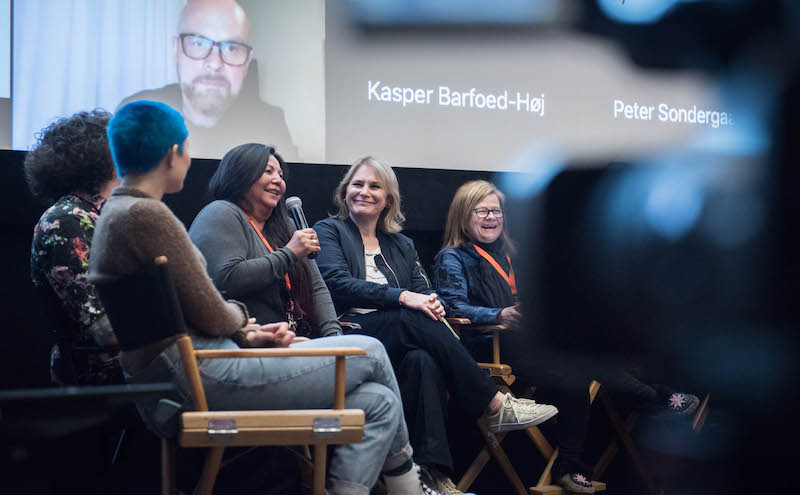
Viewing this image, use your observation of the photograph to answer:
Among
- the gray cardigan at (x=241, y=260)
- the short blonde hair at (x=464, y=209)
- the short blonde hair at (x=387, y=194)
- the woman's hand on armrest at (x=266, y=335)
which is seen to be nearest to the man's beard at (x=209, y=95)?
the short blonde hair at (x=387, y=194)

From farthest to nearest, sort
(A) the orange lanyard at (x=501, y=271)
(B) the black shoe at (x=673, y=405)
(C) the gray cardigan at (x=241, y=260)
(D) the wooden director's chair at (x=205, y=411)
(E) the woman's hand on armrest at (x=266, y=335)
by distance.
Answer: (A) the orange lanyard at (x=501, y=271) → (B) the black shoe at (x=673, y=405) → (C) the gray cardigan at (x=241, y=260) → (E) the woman's hand on armrest at (x=266, y=335) → (D) the wooden director's chair at (x=205, y=411)

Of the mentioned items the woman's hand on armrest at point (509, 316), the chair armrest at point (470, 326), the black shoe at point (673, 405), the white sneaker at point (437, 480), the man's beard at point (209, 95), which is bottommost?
the white sneaker at point (437, 480)

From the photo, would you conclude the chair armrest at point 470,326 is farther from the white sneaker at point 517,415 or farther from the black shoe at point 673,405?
the black shoe at point 673,405

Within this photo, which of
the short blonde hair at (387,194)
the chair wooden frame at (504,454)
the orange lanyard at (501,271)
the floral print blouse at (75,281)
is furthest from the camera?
the orange lanyard at (501,271)

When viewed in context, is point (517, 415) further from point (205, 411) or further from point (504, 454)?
point (205, 411)

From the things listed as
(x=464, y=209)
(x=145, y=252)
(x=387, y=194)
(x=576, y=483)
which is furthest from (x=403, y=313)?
(x=145, y=252)

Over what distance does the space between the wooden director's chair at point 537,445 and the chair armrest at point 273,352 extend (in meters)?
1.19

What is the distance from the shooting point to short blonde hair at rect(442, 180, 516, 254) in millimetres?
3451

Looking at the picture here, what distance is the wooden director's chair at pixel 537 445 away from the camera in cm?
287

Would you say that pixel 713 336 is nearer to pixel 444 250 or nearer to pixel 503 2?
pixel 444 250

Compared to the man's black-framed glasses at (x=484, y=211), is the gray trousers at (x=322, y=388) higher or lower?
lower

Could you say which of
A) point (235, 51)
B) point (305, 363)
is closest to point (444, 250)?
point (235, 51)

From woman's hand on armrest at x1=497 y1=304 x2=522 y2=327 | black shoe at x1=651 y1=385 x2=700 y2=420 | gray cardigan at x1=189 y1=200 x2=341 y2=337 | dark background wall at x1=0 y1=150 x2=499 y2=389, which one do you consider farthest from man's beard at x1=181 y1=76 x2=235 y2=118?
black shoe at x1=651 y1=385 x2=700 y2=420

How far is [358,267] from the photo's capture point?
3119mm
